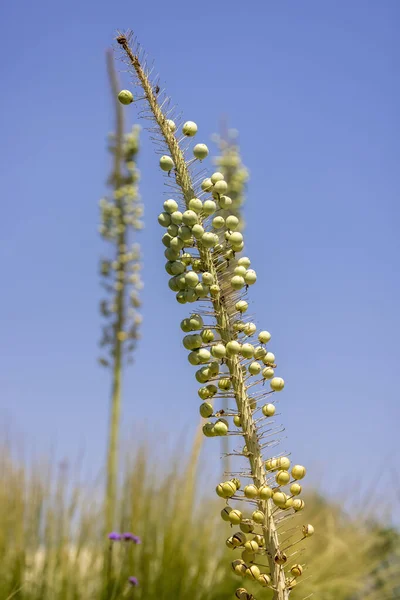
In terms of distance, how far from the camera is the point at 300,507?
1886 mm

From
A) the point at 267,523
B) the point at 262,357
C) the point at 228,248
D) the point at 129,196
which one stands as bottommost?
the point at 267,523

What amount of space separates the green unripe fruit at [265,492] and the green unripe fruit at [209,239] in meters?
0.64

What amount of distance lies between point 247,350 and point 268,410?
0.17m

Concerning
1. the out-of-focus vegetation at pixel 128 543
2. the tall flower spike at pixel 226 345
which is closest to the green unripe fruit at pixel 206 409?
the tall flower spike at pixel 226 345

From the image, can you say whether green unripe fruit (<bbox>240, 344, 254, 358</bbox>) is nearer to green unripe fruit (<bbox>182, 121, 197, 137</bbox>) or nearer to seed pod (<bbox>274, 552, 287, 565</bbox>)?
seed pod (<bbox>274, 552, 287, 565</bbox>)

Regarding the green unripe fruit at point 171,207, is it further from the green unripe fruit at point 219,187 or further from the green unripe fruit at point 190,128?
the green unripe fruit at point 190,128

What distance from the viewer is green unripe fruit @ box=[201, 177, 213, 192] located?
2.09m

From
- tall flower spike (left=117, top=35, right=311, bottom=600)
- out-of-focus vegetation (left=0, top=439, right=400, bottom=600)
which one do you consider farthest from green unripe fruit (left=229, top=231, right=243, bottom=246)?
out-of-focus vegetation (left=0, top=439, right=400, bottom=600)

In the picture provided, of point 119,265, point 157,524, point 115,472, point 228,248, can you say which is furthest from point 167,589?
point 228,248

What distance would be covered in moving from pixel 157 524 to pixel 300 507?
133 inches

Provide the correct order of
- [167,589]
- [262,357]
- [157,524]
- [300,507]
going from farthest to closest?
[157,524]
[167,589]
[262,357]
[300,507]

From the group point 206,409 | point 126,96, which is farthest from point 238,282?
point 126,96

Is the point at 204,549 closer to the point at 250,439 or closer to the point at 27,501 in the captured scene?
the point at 27,501

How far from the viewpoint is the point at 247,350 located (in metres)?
1.97
